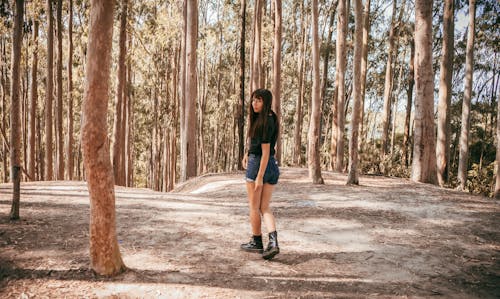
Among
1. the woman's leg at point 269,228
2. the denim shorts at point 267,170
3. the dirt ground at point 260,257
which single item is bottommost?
the dirt ground at point 260,257

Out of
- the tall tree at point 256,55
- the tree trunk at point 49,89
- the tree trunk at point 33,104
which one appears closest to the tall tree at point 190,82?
the tall tree at point 256,55

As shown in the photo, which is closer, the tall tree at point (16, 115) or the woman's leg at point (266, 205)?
the woman's leg at point (266, 205)

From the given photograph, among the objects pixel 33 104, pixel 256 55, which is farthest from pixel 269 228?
pixel 33 104

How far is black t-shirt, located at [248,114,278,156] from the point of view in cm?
384

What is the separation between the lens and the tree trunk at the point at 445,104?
1208cm

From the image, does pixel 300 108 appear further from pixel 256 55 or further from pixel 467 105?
pixel 467 105

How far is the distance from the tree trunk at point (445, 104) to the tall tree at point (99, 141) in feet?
35.9

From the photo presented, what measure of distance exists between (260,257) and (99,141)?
213 centimetres

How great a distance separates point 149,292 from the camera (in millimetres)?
3119

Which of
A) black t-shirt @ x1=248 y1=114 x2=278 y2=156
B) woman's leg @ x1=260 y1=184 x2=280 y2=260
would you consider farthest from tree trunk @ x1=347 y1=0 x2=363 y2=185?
woman's leg @ x1=260 y1=184 x2=280 y2=260

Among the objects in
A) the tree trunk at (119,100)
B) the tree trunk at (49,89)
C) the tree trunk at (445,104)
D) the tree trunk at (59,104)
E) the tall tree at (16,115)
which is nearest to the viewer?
the tall tree at (16,115)

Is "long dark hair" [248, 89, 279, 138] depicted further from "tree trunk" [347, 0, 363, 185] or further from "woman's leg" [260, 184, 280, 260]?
"tree trunk" [347, 0, 363, 185]

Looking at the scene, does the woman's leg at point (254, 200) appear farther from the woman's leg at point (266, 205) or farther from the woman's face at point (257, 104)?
the woman's face at point (257, 104)

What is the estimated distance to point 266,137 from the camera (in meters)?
3.82
